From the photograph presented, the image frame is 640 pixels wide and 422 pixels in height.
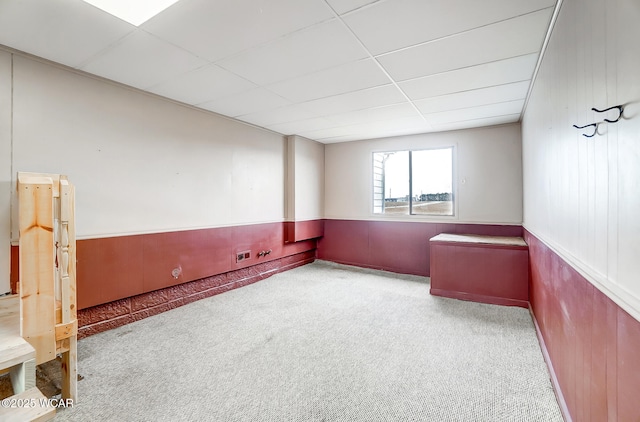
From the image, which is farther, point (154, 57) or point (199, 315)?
point (199, 315)

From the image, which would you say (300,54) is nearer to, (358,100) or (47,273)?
(358,100)

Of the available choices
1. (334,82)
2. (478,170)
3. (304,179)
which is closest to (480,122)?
(478,170)

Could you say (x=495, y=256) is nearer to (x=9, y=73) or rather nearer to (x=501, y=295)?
(x=501, y=295)

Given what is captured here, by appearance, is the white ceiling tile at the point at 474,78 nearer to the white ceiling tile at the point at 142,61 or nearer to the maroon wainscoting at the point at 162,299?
the white ceiling tile at the point at 142,61

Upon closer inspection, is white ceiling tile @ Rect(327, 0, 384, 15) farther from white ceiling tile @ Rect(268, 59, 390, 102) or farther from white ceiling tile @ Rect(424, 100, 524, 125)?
white ceiling tile @ Rect(424, 100, 524, 125)

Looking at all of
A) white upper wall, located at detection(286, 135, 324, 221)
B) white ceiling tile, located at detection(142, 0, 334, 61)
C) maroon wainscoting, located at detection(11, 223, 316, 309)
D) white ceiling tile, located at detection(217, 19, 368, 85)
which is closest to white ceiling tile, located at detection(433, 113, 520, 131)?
white upper wall, located at detection(286, 135, 324, 221)

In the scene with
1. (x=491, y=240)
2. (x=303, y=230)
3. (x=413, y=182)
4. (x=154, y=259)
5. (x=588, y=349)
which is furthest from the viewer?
(x=303, y=230)

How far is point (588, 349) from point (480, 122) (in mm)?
3835

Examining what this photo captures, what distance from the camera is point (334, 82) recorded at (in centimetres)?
296

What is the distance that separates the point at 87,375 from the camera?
2.14 m

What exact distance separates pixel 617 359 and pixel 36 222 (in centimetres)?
293

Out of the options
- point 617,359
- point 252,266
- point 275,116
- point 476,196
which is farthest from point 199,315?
point 476,196

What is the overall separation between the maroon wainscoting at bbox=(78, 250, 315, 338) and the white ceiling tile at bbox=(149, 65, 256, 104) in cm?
233

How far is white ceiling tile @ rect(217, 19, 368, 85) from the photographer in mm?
2111
